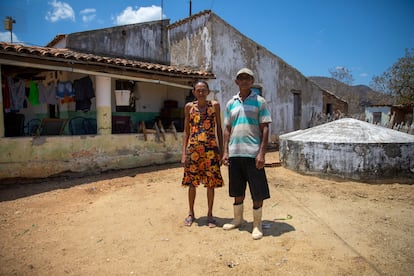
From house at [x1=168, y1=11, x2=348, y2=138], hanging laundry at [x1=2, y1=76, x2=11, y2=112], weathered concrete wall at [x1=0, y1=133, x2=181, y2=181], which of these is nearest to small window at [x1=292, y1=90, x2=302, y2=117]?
house at [x1=168, y1=11, x2=348, y2=138]

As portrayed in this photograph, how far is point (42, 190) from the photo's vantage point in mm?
5188

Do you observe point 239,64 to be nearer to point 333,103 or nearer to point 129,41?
point 129,41

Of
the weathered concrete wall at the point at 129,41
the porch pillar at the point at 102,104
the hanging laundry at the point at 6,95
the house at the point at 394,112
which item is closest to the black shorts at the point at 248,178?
the porch pillar at the point at 102,104

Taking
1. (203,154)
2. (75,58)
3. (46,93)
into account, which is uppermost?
(75,58)

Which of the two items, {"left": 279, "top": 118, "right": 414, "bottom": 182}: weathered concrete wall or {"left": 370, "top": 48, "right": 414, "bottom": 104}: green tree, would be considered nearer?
{"left": 279, "top": 118, "right": 414, "bottom": 182}: weathered concrete wall

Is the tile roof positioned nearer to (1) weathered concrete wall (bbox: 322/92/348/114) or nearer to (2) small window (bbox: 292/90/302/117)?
(2) small window (bbox: 292/90/302/117)

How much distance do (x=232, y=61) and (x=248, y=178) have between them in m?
7.86

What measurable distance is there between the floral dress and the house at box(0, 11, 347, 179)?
4.22 meters

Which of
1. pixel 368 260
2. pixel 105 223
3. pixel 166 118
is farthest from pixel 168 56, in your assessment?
pixel 368 260

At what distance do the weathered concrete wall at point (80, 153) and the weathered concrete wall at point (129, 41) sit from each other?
17.2 ft

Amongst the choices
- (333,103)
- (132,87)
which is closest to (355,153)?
(132,87)

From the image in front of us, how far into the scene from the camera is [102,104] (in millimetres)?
6816

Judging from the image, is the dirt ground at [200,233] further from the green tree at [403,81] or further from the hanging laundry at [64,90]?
the green tree at [403,81]

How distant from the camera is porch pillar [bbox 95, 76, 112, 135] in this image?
679cm
